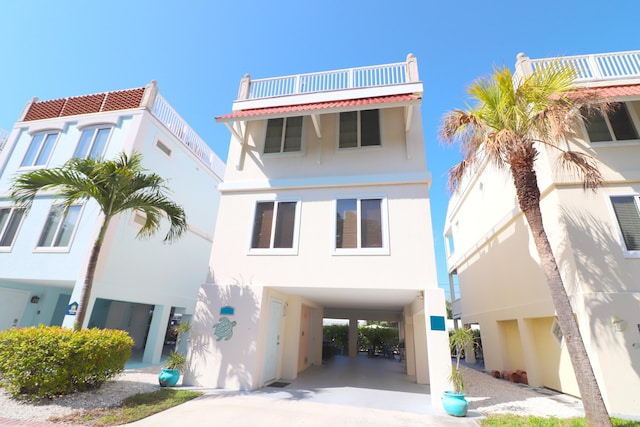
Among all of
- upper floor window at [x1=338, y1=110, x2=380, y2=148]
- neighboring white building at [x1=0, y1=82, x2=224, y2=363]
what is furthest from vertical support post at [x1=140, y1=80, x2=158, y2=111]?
upper floor window at [x1=338, y1=110, x2=380, y2=148]

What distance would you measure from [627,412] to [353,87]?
11537mm

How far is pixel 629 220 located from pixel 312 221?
29.9 feet

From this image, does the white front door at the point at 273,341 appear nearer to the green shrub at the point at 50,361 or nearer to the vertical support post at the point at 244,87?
the green shrub at the point at 50,361

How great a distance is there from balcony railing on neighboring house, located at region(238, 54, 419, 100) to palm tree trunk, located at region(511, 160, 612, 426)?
5108 mm

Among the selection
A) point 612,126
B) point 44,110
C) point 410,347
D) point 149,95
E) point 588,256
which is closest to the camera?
Result: point 588,256

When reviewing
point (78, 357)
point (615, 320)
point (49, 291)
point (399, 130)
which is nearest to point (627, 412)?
point (615, 320)

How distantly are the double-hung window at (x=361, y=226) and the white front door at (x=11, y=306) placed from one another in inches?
541

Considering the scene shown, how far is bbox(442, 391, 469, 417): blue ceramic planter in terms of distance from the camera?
637 centimetres

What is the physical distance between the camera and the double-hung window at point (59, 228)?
1081cm

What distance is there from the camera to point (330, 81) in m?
10.6

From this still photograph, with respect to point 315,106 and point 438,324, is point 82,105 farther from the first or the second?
point 438,324

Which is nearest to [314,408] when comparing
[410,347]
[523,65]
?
[410,347]

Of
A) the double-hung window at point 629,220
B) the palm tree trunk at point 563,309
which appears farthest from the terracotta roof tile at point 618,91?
the palm tree trunk at point 563,309

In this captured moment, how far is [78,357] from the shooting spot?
6.39m
